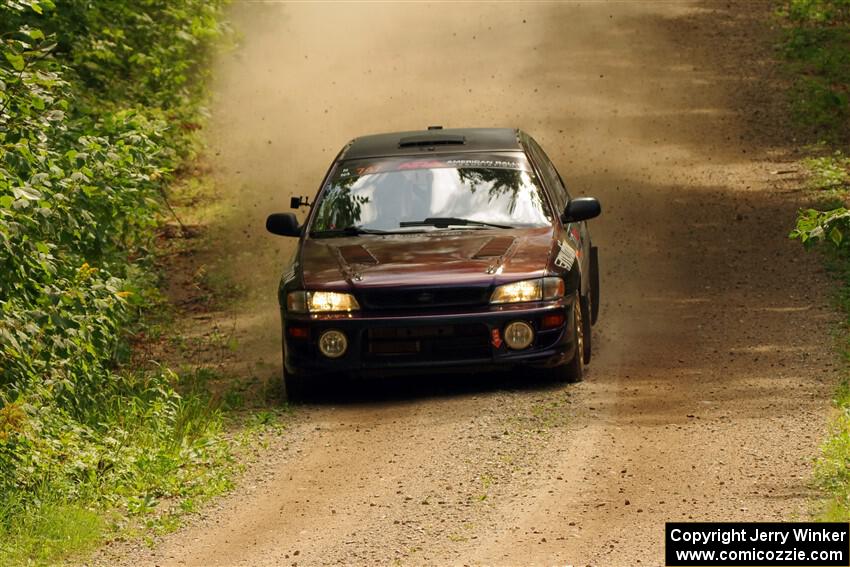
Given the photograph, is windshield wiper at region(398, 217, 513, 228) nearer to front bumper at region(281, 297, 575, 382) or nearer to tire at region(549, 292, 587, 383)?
tire at region(549, 292, 587, 383)

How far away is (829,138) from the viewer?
807 inches

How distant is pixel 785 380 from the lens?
10.5m

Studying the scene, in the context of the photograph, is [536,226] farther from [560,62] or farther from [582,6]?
[582,6]

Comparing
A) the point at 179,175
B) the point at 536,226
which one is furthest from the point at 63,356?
the point at 179,175

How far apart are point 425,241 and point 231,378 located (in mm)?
2647

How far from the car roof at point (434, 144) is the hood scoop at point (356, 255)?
125 cm

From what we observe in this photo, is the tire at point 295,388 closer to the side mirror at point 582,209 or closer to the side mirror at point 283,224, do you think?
the side mirror at point 283,224

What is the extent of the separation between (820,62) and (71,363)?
694 inches
